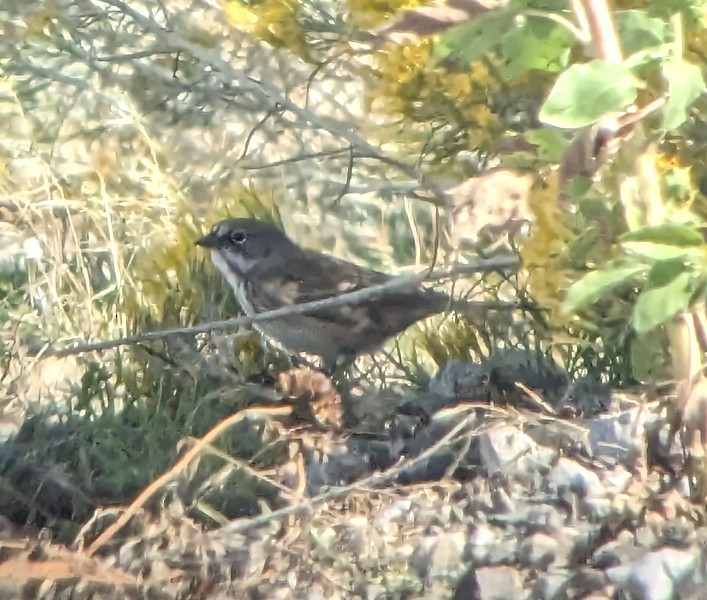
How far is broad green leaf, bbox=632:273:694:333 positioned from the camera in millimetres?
1789

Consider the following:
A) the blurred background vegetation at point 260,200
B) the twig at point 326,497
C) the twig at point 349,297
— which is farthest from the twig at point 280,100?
the twig at point 326,497

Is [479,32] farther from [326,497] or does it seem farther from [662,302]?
[326,497]

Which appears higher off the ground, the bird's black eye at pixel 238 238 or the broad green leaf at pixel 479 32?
the broad green leaf at pixel 479 32

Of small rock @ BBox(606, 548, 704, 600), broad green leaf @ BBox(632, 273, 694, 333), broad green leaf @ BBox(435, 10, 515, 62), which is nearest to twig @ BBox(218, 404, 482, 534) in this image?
small rock @ BBox(606, 548, 704, 600)

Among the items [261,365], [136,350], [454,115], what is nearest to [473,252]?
[454,115]

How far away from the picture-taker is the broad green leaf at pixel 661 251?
1.77 m

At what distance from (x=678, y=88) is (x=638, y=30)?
31 centimetres

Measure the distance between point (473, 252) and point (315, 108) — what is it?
1454mm

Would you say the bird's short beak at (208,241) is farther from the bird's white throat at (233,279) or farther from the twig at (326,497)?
the twig at (326,497)

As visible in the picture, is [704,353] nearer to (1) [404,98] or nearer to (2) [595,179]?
(2) [595,179]

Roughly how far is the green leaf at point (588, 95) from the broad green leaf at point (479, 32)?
0.84 ft

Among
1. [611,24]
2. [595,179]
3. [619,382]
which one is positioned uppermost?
[611,24]

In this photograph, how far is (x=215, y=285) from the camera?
3.41m

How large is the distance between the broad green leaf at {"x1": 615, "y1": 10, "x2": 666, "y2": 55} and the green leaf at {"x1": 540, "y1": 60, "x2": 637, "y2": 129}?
0.73 feet
